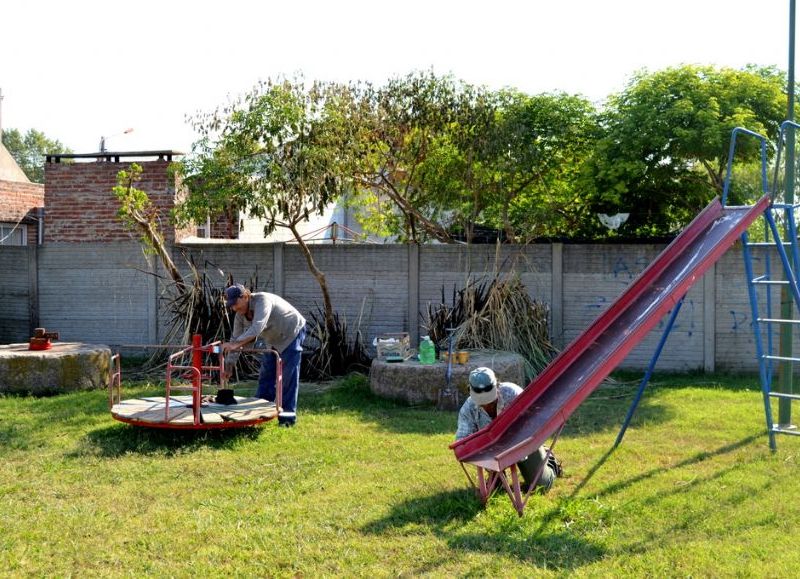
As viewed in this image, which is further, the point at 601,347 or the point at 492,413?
the point at 601,347

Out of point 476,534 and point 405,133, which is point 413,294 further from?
point 476,534

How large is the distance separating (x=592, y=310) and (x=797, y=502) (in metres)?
6.78

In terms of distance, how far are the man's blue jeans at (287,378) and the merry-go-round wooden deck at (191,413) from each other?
0.25 meters

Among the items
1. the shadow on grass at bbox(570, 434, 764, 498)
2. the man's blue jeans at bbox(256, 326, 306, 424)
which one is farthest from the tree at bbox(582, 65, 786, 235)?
the man's blue jeans at bbox(256, 326, 306, 424)

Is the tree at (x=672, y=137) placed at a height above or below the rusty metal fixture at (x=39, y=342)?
above

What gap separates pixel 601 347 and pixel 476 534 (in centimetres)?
227

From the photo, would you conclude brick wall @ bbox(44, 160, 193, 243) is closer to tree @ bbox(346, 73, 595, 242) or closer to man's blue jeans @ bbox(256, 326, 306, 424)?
tree @ bbox(346, 73, 595, 242)

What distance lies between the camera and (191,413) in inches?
346

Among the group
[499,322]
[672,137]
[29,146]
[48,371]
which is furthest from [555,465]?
[29,146]

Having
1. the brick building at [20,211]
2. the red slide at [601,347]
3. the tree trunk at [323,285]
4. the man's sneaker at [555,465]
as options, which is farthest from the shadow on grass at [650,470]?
the brick building at [20,211]

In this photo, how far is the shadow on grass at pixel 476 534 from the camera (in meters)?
5.53

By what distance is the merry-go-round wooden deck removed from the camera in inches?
329

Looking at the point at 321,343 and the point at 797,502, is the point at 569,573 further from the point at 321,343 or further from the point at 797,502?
the point at 321,343

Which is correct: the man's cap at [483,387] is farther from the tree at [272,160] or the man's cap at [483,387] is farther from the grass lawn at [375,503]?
the tree at [272,160]
